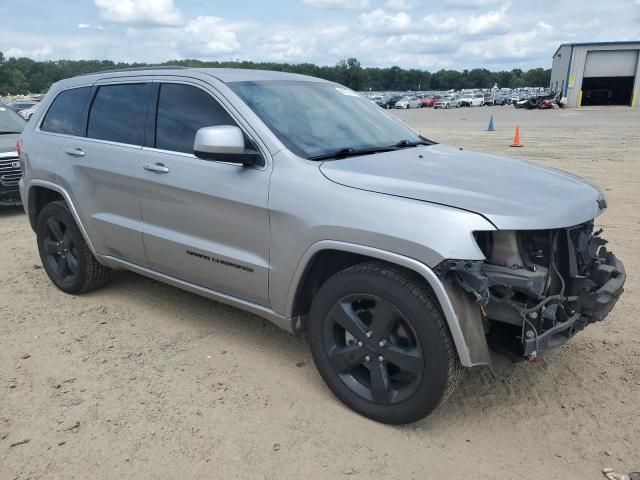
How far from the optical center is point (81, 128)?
461 centimetres

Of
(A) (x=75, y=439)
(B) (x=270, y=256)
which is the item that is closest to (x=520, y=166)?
(B) (x=270, y=256)

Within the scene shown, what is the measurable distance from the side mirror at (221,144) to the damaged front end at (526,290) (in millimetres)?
1346

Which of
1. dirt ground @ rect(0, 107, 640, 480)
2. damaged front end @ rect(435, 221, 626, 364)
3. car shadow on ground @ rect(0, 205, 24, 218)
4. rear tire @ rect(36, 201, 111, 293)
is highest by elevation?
damaged front end @ rect(435, 221, 626, 364)

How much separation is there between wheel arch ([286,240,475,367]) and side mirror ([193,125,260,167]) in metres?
0.71

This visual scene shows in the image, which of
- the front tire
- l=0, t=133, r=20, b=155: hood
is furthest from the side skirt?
l=0, t=133, r=20, b=155: hood

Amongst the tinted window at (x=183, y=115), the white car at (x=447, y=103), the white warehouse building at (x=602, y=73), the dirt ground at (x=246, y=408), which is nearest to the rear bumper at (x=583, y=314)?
the dirt ground at (x=246, y=408)

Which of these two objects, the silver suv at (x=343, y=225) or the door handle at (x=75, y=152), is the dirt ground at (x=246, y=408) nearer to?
the silver suv at (x=343, y=225)

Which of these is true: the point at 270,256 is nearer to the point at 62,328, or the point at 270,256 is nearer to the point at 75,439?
the point at 75,439

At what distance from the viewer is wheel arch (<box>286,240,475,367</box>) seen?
266 centimetres

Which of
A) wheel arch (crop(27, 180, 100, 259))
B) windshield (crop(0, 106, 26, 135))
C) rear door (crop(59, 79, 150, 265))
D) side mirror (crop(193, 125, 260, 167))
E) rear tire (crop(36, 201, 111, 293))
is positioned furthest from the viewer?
windshield (crop(0, 106, 26, 135))

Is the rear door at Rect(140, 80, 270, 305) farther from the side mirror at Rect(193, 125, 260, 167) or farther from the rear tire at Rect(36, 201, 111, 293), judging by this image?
the rear tire at Rect(36, 201, 111, 293)

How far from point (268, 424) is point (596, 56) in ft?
198

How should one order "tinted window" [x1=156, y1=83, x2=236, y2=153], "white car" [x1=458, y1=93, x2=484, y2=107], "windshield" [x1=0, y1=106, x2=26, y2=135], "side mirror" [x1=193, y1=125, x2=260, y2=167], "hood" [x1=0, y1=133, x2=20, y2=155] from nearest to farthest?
"side mirror" [x1=193, y1=125, x2=260, y2=167] < "tinted window" [x1=156, y1=83, x2=236, y2=153] < "hood" [x1=0, y1=133, x2=20, y2=155] < "windshield" [x1=0, y1=106, x2=26, y2=135] < "white car" [x1=458, y1=93, x2=484, y2=107]

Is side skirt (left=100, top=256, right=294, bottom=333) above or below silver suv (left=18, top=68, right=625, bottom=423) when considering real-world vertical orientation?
below
